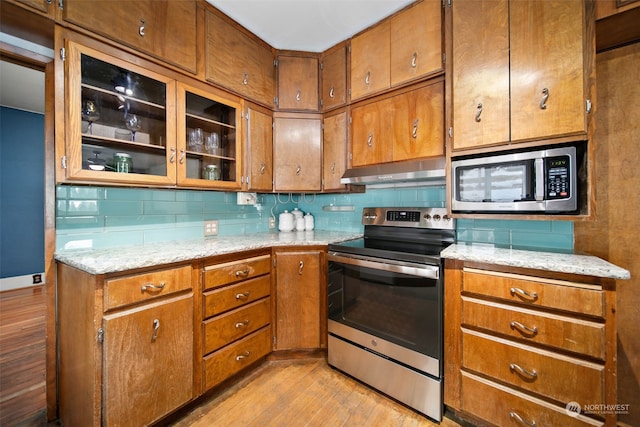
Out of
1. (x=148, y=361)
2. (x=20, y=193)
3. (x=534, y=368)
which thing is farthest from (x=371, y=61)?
(x=20, y=193)

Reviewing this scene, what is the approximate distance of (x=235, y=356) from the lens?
5.54 ft

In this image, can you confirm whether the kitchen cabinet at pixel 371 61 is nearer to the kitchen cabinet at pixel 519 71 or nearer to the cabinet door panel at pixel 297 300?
the kitchen cabinet at pixel 519 71

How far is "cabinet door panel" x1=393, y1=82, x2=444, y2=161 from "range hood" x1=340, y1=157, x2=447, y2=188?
0.23ft

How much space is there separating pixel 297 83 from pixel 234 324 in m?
2.05

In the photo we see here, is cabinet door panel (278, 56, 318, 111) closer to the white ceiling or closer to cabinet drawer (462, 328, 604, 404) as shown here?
the white ceiling

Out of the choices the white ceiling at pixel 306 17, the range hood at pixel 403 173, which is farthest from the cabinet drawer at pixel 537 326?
the white ceiling at pixel 306 17

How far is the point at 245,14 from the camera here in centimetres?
187

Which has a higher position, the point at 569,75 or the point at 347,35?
the point at 347,35

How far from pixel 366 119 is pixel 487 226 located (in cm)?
120

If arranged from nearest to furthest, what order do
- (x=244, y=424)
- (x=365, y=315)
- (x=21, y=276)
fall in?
1. (x=244, y=424)
2. (x=365, y=315)
3. (x=21, y=276)

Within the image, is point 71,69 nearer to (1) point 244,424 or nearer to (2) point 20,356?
(1) point 244,424

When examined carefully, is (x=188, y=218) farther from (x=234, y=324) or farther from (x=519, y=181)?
(x=519, y=181)

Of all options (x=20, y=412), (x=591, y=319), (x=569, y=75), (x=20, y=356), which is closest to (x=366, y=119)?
(x=569, y=75)

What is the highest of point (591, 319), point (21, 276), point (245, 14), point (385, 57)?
point (245, 14)
